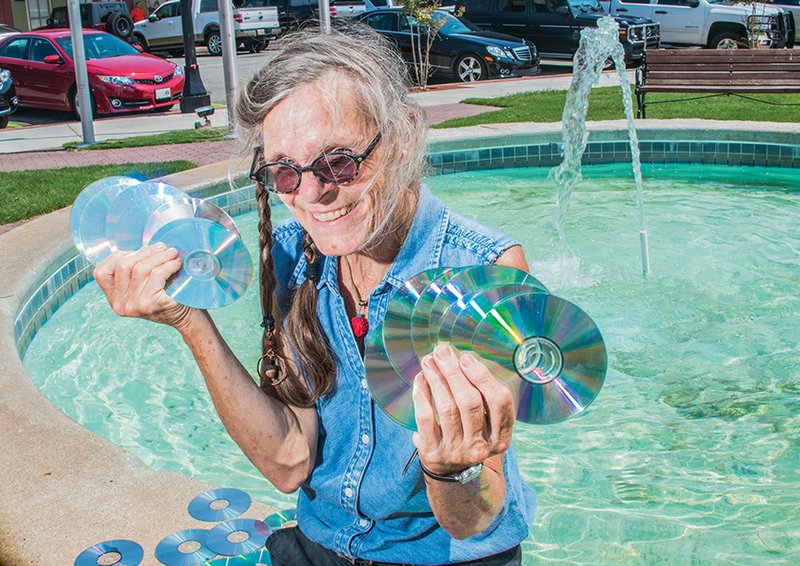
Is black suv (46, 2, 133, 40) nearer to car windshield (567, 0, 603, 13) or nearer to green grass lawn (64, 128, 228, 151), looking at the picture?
car windshield (567, 0, 603, 13)

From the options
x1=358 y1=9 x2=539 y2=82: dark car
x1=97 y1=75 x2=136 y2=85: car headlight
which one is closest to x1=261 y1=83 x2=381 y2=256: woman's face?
x1=97 y1=75 x2=136 y2=85: car headlight

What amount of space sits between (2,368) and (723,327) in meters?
3.63

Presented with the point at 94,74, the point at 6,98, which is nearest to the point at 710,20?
the point at 94,74

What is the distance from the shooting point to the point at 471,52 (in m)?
17.0

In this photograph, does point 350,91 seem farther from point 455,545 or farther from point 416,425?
point 455,545

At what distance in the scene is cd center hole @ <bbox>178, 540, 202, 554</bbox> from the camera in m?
2.38

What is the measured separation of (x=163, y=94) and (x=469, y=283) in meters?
14.3

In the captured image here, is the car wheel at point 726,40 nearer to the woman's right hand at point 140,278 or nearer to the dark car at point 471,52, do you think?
the dark car at point 471,52

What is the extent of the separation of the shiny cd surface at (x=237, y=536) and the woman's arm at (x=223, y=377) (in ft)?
2.00

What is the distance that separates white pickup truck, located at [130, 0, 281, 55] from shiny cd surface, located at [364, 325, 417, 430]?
23251mm

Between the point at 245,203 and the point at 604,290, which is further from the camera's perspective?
the point at 245,203

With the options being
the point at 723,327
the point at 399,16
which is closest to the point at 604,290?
the point at 723,327

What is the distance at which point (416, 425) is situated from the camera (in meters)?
1.36

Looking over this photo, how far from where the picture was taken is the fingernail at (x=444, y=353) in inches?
47.6
